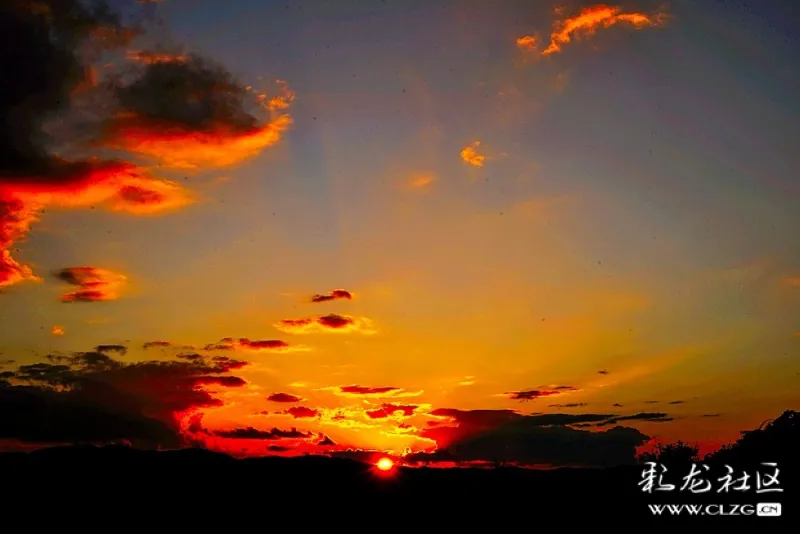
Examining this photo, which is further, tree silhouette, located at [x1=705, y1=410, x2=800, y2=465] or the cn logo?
tree silhouette, located at [x1=705, y1=410, x2=800, y2=465]

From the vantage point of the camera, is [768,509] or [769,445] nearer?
[768,509]

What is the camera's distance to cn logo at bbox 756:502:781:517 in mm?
58750

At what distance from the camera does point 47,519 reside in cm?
7962

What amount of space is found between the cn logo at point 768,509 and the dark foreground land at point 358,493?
0.64m

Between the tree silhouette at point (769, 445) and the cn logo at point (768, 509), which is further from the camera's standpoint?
the tree silhouette at point (769, 445)

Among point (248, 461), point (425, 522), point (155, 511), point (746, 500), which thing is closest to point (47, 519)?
point (155, 511)

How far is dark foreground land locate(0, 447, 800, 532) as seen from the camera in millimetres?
69188

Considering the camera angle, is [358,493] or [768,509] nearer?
[768,509]

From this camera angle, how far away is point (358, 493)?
97562 mm

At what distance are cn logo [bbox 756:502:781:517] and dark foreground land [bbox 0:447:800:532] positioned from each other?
637mm

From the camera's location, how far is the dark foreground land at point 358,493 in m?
69.2

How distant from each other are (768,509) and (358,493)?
55007mm

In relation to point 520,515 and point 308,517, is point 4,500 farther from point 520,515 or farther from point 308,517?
point 520,515

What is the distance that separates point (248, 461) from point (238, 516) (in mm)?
50837
